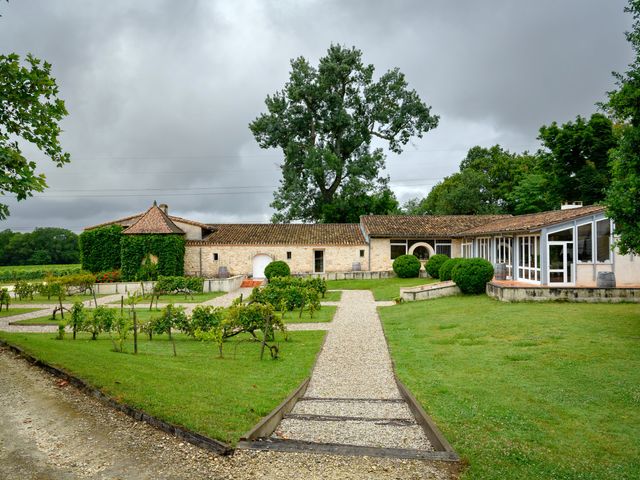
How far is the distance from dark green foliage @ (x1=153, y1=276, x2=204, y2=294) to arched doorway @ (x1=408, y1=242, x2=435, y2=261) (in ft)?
53.8

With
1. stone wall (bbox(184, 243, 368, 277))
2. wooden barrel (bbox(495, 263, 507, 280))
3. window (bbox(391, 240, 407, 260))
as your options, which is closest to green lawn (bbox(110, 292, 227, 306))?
stone wall (bbox(184, 243, 368, 277))

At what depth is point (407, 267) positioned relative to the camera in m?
31.8

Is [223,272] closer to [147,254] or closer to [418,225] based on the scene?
[147,254]

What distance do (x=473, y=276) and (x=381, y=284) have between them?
940 centimetres

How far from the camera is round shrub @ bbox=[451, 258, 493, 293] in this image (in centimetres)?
2125

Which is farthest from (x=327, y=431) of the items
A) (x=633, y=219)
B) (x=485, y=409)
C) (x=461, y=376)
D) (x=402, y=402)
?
(x=633, y=219)

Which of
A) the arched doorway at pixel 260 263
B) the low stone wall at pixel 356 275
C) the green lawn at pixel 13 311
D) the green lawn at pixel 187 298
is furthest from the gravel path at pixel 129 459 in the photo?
the arched doorway at pixel 260 263

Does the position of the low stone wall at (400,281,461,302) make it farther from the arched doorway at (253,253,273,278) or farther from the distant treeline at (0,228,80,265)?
the distant treeline at (0,228,80,265)

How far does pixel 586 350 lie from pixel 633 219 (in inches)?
127

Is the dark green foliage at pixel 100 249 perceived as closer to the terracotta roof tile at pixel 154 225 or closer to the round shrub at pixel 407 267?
the terracotta roof tile at pixel 154 225

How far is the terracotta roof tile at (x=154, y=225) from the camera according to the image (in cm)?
3384

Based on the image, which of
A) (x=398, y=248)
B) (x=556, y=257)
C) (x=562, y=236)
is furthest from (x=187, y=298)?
(x=562, y=236)

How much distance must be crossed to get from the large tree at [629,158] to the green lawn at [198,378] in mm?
8014

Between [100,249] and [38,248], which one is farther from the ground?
[38,248]
